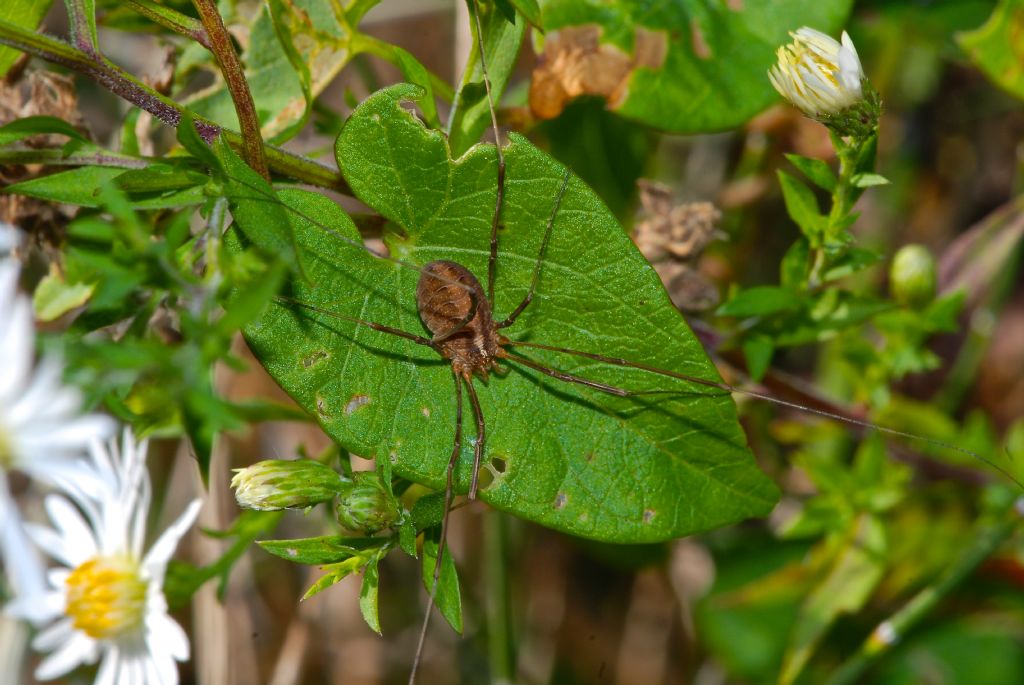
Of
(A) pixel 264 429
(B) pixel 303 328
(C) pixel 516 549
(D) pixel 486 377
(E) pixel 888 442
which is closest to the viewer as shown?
(B) pixel 303 328

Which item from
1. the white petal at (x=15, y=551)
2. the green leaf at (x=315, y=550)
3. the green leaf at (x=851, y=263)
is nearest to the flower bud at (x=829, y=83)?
the green leaf at (x=851, y=263)

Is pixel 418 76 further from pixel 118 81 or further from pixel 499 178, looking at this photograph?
pixel 118 81

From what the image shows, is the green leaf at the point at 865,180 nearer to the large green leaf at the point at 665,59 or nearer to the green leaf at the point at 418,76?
the large green leaf at the point at 665,59

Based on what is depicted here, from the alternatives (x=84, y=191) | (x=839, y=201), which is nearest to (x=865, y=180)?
(x=839, y=201)

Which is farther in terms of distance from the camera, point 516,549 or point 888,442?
point 516,549

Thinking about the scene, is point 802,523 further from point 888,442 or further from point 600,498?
point 600,498

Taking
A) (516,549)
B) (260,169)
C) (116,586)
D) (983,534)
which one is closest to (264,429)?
(516,549)
